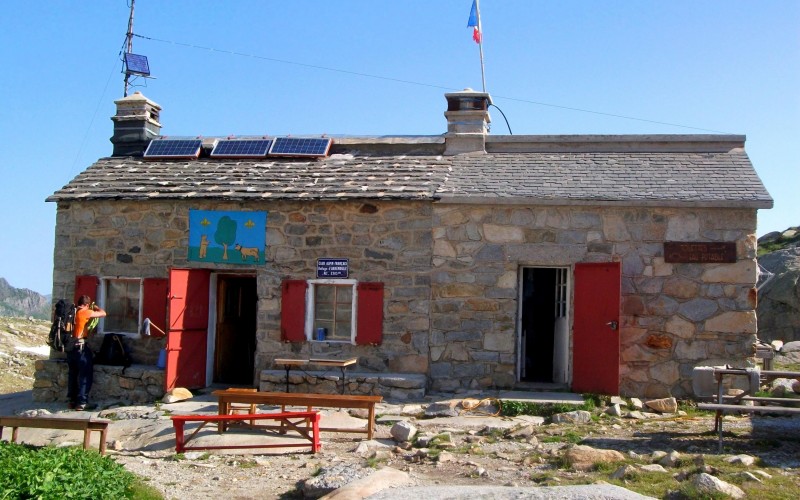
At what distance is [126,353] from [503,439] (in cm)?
683

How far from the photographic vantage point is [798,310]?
1853cm

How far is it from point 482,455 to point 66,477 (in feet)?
13.4

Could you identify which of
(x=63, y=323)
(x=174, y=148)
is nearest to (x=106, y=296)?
(x=63, y=323)

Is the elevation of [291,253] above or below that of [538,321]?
above

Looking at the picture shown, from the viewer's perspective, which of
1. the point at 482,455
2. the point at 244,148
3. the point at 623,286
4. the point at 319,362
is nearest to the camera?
the point at 482,455

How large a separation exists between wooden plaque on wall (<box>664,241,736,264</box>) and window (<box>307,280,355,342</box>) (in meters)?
4.76

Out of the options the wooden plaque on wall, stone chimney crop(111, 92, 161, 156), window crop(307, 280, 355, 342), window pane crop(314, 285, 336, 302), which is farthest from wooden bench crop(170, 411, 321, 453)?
stone chimney crop(111, 92, 161, 156)

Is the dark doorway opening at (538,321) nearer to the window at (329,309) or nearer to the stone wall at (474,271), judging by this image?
the stone wall at (474,271)

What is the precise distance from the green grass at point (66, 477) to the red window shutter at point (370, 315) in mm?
5282

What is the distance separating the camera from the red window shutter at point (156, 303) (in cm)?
1276

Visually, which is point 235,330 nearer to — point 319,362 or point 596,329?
point 319,362

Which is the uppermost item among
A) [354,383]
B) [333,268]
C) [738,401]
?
[333,268]

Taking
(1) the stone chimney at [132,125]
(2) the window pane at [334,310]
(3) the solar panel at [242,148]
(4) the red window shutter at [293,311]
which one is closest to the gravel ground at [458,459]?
(2) the window pane at [334,310]

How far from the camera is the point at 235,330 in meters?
13.9
